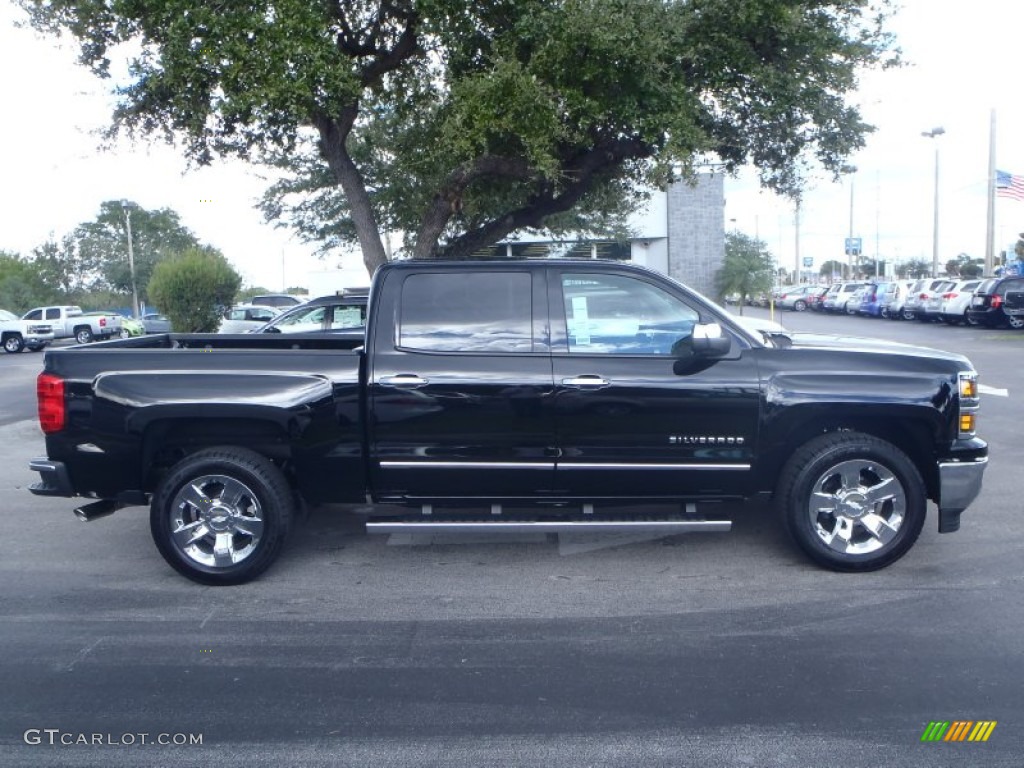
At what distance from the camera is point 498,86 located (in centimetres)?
1130

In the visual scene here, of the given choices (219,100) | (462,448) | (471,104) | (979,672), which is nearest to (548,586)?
(462,448)

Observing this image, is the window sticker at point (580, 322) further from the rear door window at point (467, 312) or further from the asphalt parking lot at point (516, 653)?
the asphalt parking lot at point (516, 653)

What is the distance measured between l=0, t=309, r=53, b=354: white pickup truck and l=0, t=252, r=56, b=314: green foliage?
1790 centimetres

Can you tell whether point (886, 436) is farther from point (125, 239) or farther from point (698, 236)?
point (125, 239)

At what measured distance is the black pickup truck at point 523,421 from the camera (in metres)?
6.15

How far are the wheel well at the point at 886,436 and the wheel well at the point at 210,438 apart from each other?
10.1 feet

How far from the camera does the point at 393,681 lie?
4840 mm

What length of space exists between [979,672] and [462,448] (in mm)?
3051

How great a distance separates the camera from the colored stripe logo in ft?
13.7

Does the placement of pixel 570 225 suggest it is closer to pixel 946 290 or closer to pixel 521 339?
pixel 521 339

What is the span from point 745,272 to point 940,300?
24.9 feet

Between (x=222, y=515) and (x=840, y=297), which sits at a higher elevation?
(x=222, y=515)

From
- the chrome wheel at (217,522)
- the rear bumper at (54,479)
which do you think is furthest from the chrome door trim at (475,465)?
the rear bumper at (54,479)

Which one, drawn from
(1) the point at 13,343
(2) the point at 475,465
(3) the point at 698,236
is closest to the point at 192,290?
(2) the point at 475,465
